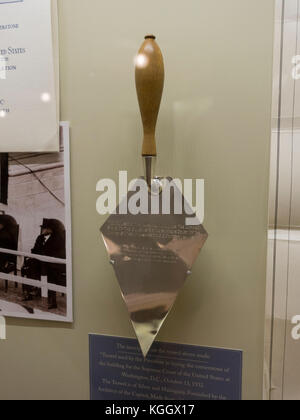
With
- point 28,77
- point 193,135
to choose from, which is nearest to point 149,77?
point 193,135

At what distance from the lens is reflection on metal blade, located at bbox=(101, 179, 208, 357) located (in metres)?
0.54

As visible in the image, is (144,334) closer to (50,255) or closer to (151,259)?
(151,259)

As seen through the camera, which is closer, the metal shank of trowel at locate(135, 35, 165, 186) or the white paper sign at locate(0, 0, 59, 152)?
the metal shank of trowel at locate(135, 35, 165, 186)

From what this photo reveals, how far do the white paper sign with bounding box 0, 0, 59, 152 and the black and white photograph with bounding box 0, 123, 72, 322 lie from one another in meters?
0.02

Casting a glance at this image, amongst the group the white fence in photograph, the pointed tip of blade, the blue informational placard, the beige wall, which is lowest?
the blue informational placard

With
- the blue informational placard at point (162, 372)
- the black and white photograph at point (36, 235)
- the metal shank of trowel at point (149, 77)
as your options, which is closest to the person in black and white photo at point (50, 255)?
the black and white photograph at point (36, 235)

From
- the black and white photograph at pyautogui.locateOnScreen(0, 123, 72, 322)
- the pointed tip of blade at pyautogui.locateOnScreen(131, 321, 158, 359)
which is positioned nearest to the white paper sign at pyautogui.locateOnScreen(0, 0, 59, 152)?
the black and white photograph at pyautogui.locateOnScreen(0, 123, 72, 322)

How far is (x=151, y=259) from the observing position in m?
0.55

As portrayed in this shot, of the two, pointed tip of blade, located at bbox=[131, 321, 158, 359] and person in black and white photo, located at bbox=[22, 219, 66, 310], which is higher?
person in black and white photo, located at bbox=[22, 219, 66, 310]

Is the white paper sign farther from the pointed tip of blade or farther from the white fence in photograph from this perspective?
the pointed tip of blade

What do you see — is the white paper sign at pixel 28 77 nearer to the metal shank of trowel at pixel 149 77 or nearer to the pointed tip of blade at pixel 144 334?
the metal shank of trowel at pixel 149 77

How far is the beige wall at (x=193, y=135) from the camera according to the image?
21.5 inches

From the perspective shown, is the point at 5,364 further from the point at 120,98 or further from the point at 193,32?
the point at 193,32

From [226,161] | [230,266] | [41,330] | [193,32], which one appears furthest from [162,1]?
[41,330]
